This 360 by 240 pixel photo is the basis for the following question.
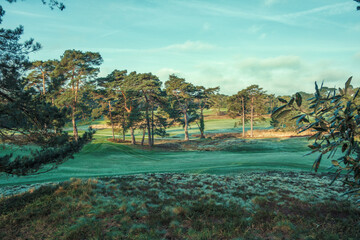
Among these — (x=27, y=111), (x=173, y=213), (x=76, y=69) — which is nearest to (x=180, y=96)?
(x=76, y=69)

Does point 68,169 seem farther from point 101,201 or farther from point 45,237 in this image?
point 45,237

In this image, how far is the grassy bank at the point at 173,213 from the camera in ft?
17.7

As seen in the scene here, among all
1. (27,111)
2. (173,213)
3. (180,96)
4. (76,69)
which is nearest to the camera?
(173,213)

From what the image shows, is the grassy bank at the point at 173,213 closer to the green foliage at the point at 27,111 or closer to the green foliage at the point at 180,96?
the green foliage at the point at 27,111

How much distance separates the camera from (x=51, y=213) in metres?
6.45

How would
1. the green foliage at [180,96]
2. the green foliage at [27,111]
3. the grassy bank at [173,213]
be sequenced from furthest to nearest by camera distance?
1. the green foliage at [180,96]
2. the green foliage at [27,111]
3. the grassy bank at [173,213]

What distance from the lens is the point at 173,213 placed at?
6660mm

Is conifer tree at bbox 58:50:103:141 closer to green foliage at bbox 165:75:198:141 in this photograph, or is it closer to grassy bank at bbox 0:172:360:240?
green foliage at bbox 165:75:198:141

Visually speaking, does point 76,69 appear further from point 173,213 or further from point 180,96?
point 173,213

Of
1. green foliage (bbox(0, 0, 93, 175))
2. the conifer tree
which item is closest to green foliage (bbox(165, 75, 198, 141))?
the conifer tree

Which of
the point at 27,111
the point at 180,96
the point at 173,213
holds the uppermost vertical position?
the point at 180,96

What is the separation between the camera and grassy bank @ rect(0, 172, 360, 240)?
5.41 metres

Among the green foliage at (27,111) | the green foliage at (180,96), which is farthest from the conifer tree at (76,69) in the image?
the green foliage at (27,111)

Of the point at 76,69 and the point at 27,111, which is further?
the point at 76,69
